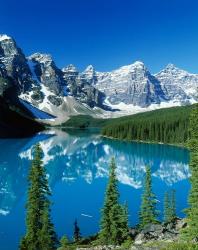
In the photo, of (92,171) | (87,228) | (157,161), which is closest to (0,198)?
(87,228)

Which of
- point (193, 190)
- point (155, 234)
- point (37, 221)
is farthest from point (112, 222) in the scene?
point (193, 190)

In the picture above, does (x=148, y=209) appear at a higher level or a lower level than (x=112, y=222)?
higher

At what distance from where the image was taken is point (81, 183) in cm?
9744

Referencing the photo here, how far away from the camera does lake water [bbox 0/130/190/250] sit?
60219 mm

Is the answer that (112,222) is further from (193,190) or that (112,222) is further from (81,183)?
(81,183)

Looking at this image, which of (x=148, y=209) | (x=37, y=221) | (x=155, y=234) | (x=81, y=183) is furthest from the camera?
(x=81, y=183)

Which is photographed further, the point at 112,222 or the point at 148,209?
the point at 148,209

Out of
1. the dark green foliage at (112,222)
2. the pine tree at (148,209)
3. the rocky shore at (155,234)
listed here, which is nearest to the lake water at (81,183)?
the pine tree at (148,209)

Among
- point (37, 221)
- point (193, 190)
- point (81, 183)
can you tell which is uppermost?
point (193, 190)

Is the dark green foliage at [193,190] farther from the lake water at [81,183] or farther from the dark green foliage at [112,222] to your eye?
the lake water at [81,183]

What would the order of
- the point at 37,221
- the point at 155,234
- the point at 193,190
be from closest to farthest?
the point at 193,190 → the point at 155,234 → the point at 37,221

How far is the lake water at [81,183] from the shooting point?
198 ft

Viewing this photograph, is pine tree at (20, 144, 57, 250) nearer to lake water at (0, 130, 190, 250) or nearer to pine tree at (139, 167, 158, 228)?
lake water at (0, 130, 190, 250)

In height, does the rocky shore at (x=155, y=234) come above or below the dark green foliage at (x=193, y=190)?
below
